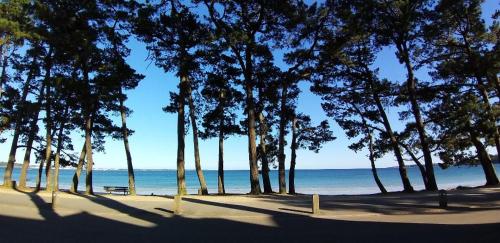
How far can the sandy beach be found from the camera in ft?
31.4

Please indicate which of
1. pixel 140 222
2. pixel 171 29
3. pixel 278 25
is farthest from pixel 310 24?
pixel 140 222

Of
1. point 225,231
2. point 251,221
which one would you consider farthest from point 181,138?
point 225,231

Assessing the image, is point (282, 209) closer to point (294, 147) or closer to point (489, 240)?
point (489, 240)

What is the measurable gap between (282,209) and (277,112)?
43.4 feet

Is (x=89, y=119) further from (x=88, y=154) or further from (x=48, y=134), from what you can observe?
(x=48, y=134)

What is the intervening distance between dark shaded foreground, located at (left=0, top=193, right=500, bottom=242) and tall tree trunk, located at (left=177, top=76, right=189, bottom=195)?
10702 millimetres

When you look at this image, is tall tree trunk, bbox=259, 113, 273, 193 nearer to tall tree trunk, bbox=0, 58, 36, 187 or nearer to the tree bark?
the tree bark

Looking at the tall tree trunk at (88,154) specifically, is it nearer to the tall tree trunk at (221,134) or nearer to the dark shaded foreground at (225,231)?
the tall tree trunk at (221,134)

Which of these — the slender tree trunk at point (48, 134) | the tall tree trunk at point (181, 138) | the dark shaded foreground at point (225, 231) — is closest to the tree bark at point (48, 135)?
the slender tree trunk at point (48, 134)

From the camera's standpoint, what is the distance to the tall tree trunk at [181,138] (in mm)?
23734

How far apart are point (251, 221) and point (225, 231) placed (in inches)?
80.2

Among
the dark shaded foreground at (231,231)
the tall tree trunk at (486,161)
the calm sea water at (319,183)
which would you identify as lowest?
the calm sea water at (319,183)

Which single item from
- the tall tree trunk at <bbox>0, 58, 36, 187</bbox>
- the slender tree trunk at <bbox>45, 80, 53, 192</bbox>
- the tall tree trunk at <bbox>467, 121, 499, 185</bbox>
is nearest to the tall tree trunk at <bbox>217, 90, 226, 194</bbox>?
the slender tree trunk at <bbox>45, 80, 53, 192</bbox>

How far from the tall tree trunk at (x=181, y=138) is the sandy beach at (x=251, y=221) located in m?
6.58
